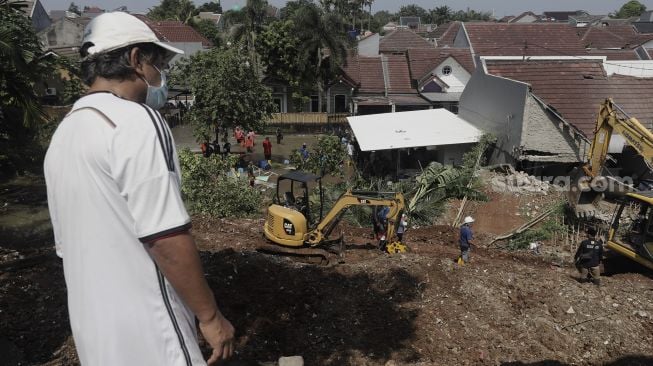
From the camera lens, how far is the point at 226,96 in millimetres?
18734

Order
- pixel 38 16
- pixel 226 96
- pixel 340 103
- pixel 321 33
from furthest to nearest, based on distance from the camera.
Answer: pixel 38 16
pixel 340 103
pixel 321 33
pixel 226 96

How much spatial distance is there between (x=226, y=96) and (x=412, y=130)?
6.84 metres

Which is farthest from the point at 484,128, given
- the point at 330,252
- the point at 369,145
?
the point at 330,252

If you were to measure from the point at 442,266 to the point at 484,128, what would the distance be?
36.2ft

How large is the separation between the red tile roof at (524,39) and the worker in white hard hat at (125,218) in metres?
34.9

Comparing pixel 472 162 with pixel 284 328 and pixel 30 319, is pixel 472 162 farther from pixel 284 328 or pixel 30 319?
pixel 30 319

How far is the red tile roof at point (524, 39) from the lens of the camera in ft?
111

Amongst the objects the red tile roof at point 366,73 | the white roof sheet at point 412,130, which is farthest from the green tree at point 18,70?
the red tile roof at point 366,73

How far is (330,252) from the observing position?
35.3 feet

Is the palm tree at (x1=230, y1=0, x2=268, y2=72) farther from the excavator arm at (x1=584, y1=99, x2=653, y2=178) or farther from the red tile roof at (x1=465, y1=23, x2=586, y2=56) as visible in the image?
the excavator arm at (x1=584, y1=99, x2=653, y2=178)

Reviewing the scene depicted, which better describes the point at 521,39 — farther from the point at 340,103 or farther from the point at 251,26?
the point at 251,26

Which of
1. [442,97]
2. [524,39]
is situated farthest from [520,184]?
[524,39]

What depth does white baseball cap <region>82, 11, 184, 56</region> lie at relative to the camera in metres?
1.70

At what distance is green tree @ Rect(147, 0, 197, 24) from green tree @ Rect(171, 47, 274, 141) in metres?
35.2
